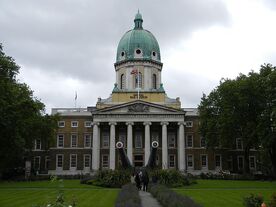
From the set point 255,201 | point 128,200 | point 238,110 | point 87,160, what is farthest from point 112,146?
point 255,201

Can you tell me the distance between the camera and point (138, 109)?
7219 cm

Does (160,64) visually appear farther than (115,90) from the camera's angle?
Yes

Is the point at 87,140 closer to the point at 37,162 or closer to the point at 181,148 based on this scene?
the point at 37,162

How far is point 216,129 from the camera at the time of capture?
62000 mm

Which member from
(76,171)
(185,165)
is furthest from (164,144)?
(76,171)

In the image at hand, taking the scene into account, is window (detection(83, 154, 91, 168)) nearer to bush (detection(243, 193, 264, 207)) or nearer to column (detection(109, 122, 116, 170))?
column (detection(109, 122, 116, 170))

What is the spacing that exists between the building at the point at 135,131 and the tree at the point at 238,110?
9.04 meters

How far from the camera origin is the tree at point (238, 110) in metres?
55.0

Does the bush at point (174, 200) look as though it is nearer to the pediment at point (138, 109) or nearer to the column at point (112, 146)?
the column at point (112, 146)

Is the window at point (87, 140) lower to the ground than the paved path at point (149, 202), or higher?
higher

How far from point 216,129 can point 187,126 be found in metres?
15.0

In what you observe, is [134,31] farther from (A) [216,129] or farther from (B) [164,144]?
(A) [216,129]

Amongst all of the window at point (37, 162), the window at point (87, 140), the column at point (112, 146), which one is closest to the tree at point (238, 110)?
the column at point (112, 146)

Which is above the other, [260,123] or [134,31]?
[134,31]
